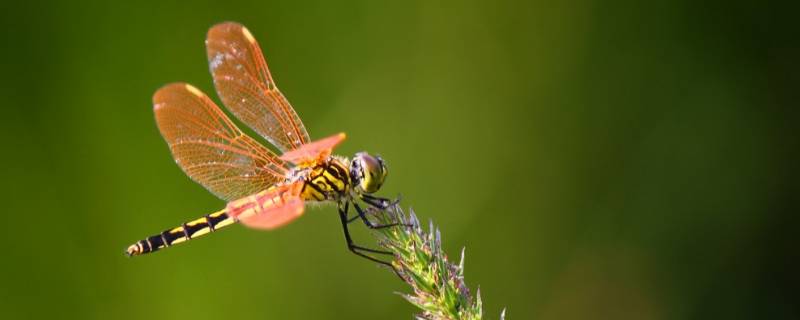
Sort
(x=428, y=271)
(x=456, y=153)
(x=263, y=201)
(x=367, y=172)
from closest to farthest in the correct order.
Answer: (x=428, y=271) → (x=367, y=172) → (x=263, y=201) → (x=456, y=153)

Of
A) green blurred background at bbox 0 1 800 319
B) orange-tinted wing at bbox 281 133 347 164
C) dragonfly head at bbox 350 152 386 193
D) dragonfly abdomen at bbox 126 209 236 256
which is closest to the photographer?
orange-tinted wing at bbox 281 133 347 164

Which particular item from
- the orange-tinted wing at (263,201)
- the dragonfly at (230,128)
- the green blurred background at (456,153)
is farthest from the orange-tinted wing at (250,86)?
the green blurred background at (456,153)

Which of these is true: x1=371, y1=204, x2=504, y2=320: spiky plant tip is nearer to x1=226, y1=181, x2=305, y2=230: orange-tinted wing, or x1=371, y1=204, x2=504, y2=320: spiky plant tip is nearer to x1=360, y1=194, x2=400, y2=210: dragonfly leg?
x1=360, y1=194, x2=400, y2=210: dragonfly leg

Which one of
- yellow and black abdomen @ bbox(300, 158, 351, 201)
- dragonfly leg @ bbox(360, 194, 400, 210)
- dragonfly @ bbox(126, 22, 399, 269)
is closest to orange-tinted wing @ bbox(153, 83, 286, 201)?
dragonfly @ bbox(126, 22, 399, 269)

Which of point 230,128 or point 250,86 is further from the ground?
point 250,86

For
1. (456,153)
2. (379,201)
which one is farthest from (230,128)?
(456,153)

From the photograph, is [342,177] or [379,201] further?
[342,177]

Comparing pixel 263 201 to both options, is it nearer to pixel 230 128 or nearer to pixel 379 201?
pixel 230 128

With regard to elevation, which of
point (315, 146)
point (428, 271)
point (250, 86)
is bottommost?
point (428, 271)

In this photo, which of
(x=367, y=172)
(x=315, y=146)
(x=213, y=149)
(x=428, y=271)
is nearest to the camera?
(x=428, y=271)
